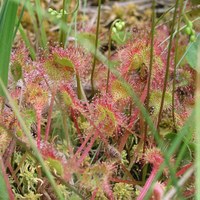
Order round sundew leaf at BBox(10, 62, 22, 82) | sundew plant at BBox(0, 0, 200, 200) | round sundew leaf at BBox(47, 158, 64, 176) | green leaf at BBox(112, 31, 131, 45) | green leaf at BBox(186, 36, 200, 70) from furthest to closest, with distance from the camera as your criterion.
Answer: green leaf at BBox(112, 31, 131, 45) < green leaf at BBox(186, 36, 200, 70) < round sundew leaf at BBox(10, 62, 22, 82) < sundew plant at BBox(0, 0, 200, 200) < round sundew leaf at BBox(47, 158, 64, 176)

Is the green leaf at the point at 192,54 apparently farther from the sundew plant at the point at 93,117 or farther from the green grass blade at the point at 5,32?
the green grass blade at the point at 5,32

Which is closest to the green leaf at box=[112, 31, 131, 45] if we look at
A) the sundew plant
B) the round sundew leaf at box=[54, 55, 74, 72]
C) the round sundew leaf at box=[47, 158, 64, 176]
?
the sundew plant

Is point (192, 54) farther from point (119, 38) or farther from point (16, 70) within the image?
point (16, 70)

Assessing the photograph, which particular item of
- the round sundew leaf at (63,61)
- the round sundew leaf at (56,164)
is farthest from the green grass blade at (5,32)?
the round sundew leaf at (56,164)

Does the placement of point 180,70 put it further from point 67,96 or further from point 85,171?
point 85,171

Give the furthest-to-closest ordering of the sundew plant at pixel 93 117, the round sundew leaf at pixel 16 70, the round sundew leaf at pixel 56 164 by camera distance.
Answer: the round sundew leaf at pixel 16 70 → the sundew plant at pixel 93 117 → the round sundew leaf at pixel 56 164

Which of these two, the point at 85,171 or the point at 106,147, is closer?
the point at 85,171

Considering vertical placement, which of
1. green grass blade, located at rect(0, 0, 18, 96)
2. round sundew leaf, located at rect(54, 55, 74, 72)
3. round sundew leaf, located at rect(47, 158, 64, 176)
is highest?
green grass blade, located at rect(0, 0, 18, 96)

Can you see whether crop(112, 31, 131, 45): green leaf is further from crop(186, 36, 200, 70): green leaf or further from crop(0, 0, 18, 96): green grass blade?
crop(0, 0, 18, 96): green grass blade

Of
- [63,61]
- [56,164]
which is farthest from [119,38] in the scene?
[56,164]

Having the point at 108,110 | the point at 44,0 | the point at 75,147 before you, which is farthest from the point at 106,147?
the point at 44,0

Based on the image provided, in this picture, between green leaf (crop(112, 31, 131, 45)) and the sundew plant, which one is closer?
the sundew plant
